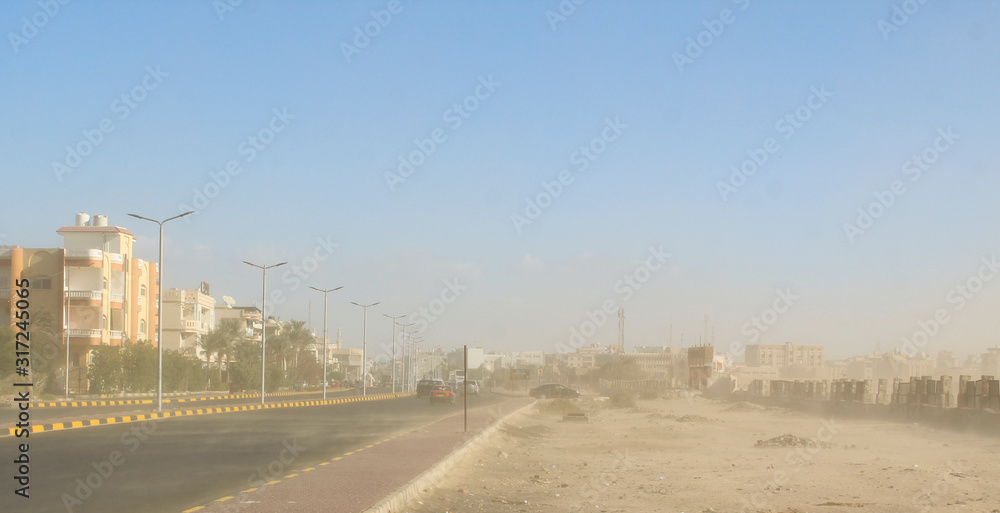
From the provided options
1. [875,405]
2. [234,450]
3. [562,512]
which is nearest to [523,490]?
[562,512]

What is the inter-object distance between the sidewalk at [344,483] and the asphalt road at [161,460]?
514 millimetres

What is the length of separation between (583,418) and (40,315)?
40767 mm

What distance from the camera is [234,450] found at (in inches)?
699

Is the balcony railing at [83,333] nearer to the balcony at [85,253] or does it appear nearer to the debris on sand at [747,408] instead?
the balcony at [85,253]

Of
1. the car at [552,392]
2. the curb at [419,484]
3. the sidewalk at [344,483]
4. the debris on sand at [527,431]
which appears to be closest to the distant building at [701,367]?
the car at [552,392]

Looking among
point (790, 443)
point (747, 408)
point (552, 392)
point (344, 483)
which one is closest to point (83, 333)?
point (552, 392)

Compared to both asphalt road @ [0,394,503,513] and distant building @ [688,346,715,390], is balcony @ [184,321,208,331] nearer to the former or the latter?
distant building @ [688,346,715,390]

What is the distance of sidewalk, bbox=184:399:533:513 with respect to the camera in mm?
9703

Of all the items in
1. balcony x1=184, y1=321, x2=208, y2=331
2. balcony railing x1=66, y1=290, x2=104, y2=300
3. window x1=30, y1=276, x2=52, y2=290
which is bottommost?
balcony x1=184, y1=321, x2=208, y2=331

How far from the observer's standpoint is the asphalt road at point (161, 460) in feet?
34.4

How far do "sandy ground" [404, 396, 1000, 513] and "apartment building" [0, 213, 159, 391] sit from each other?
50.2 meters

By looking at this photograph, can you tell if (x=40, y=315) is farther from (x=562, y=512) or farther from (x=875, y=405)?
(x=562, y=512)

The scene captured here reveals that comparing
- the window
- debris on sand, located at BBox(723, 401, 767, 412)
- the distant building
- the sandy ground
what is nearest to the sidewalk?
the sandy ground

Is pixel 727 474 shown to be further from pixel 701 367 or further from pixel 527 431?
pixel 701 367
